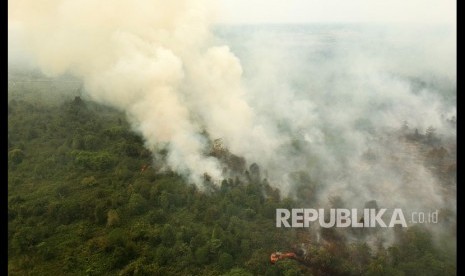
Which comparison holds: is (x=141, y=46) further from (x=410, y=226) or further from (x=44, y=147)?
(x=410, y=226)

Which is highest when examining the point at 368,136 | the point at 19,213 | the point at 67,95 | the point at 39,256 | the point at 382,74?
the point at 382,74

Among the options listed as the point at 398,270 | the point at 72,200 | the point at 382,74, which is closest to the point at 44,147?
the point at 72,200

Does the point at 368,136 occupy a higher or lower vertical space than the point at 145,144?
higher

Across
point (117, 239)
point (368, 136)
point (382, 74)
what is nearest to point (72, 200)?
point (117, 239)

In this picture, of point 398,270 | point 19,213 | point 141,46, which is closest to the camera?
point 398,270

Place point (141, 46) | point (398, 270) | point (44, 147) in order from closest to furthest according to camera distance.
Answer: point (398, 270), point (44, 147), point (141, 46)

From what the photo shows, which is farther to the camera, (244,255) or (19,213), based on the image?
(19,213)
